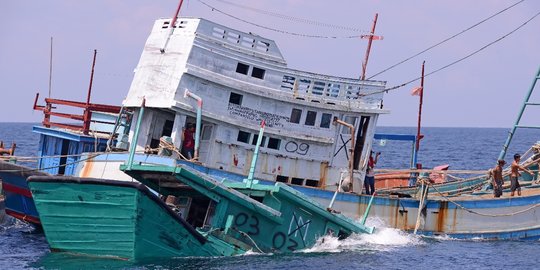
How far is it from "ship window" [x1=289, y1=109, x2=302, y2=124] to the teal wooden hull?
7479 mm

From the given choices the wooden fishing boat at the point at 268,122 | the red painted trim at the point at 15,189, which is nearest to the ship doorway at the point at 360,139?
the wooden fishing boat at the point at 268,122

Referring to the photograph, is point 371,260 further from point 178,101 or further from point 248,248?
point 178,101

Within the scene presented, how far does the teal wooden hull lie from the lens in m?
23.8

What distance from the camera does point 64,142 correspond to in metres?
35.6

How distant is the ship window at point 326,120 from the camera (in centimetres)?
3238

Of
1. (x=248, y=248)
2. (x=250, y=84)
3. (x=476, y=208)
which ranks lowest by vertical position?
(x=248, y=248)

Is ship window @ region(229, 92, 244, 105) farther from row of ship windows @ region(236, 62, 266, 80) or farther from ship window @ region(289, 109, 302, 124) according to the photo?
ship window @ region(289, 109, 302, 124)

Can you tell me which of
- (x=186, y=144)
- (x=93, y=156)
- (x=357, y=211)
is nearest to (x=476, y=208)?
(x=357, y=211)

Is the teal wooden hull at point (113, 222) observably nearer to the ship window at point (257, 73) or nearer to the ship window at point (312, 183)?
→ the ship window at point (312, 183)

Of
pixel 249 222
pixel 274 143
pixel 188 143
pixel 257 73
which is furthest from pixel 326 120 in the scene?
pixel 249 222

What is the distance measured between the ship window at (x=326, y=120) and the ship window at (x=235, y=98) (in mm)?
2794

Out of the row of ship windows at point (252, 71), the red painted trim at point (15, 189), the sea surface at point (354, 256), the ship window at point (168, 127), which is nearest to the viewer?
the sea surface at point (354, 256)

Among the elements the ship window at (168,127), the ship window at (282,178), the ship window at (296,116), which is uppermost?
the ship window at (296,116)

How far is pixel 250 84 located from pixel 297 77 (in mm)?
1673
